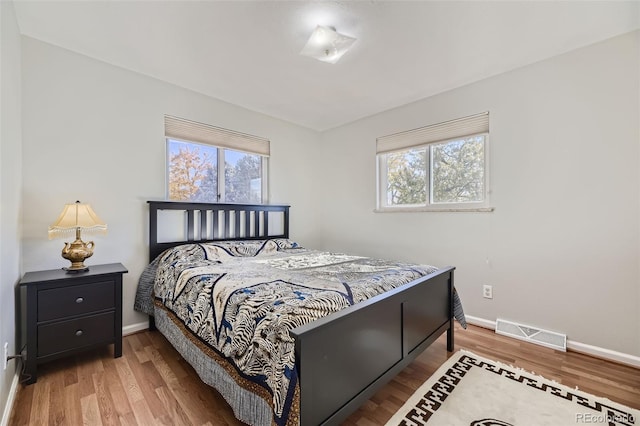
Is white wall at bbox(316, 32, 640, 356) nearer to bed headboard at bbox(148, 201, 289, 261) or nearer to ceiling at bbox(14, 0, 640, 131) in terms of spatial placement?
ceiling at bbox(14, 0, 640, 131)

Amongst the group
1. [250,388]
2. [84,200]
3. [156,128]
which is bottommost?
[250,388]

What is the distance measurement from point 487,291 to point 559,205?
0.99 metres

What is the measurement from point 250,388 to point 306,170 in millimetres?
3260

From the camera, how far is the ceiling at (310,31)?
73.0 inches

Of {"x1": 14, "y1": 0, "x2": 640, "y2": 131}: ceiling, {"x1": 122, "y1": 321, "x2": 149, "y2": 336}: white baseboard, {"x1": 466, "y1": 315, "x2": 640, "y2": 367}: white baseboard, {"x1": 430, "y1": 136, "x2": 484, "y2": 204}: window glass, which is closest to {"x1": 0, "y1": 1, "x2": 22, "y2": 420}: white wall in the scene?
{"x1": 14, "y1": 0, "x2": 640, "y2": 131}: ceiling

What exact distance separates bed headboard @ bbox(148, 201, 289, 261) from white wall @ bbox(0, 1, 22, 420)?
3.03 ft

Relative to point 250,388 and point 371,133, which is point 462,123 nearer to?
point 371,133

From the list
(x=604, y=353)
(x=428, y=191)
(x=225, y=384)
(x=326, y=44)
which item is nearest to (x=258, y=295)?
(x=225, y=384)

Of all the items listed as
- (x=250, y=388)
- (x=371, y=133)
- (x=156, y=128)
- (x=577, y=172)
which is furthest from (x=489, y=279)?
(x=156, y=128)

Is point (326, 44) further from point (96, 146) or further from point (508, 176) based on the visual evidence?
point (96, 146)

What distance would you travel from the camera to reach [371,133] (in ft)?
12.3

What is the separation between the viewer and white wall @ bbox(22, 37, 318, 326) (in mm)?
2180

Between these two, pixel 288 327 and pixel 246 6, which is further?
pixel 246 6

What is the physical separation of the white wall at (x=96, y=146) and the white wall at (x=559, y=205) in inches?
114
